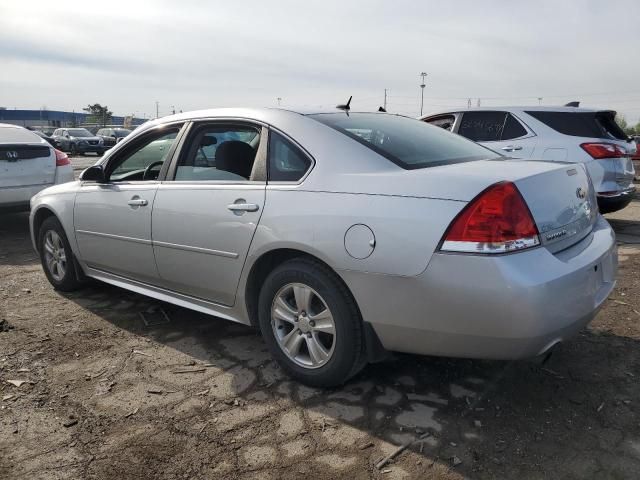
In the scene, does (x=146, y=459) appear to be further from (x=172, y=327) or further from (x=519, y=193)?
(x=519, y=193)

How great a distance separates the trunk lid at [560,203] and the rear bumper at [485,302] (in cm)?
8

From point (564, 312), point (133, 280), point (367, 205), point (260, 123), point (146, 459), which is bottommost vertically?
point (146, 459)

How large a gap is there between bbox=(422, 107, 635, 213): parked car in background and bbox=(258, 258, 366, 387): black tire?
14.8 feet

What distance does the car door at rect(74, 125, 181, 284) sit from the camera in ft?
12.4

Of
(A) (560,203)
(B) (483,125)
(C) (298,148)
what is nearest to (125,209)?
(C) (298,148)

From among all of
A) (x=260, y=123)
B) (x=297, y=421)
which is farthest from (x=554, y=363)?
(x=260, y=123)

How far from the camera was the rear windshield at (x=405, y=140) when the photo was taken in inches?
114

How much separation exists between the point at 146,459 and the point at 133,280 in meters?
1.86

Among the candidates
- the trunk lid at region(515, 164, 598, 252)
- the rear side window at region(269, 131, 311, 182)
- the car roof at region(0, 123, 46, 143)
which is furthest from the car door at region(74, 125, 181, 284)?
the car roof at region(0, 123, 46, 143)

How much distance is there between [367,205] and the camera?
2600mm

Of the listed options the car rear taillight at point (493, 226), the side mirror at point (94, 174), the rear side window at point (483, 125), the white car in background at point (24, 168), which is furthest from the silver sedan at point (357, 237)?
the rear side window at point (483, 125)

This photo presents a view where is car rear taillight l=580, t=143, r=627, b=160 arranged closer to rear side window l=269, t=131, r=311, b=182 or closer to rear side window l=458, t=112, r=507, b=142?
rear side window l=458, t=112, r=507, b=142

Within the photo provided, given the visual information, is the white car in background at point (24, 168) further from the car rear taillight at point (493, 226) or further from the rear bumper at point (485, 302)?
the car rear taillight at point (493, 226)

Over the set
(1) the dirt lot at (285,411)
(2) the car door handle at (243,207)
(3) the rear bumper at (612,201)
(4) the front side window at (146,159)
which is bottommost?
(1) the dirt lot at (285,411)
